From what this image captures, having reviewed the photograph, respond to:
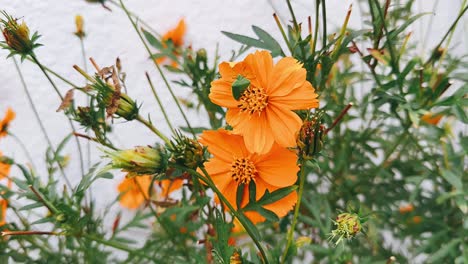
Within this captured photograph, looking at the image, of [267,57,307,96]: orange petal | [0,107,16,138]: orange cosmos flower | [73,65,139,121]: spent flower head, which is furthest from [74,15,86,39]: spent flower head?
[267,57,307,96]: orange petal

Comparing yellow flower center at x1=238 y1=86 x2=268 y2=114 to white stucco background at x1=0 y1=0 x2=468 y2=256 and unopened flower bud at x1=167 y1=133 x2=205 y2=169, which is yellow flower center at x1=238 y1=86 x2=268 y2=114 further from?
white stucco background at x1=0 y1=0 x2=468 y2=256

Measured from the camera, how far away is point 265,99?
44cm

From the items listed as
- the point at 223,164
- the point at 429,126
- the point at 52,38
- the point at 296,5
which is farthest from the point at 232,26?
the point at 223,164

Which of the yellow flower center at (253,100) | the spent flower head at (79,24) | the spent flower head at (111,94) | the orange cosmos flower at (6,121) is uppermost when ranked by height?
the spent flower head at (79,24)

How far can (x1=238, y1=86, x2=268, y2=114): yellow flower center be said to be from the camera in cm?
43

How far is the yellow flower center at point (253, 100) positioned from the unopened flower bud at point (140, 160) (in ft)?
0.25

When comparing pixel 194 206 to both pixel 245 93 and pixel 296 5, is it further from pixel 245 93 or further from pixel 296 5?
pixel 296 5

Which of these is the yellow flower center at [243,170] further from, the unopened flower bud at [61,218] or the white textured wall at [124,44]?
the white textured wall at [124,44]

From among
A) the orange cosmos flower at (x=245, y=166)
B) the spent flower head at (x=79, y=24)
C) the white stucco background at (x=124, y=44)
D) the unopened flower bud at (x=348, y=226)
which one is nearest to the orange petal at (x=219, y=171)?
the orange cosmos flower at (x=245, y=166)

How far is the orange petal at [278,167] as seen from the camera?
43cm

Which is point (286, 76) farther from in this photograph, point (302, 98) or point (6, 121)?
point (6, 121)

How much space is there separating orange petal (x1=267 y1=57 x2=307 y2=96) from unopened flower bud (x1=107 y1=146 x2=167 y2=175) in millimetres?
106

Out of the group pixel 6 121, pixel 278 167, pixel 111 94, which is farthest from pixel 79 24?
pixel 278 167

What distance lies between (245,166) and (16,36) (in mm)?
242
